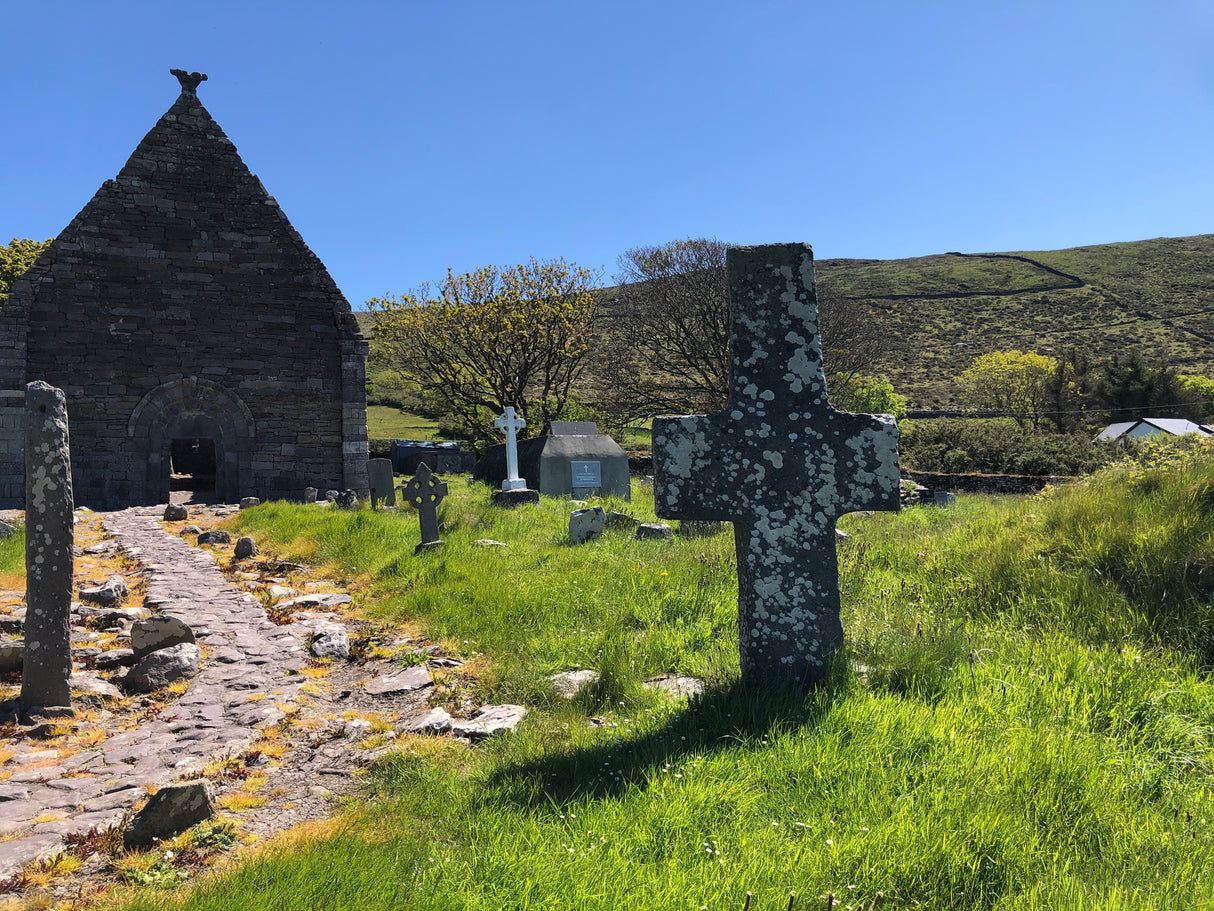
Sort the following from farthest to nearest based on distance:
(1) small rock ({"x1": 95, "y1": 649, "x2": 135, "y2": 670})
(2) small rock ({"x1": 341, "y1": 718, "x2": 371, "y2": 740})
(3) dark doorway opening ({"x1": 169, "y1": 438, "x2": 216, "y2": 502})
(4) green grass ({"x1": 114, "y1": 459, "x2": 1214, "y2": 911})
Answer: (3) dark doorway opening ({"x1": 169, "y1": 438, "x2": 216, "y2": 502}) → (1) small rock ({"x1": 95, "y1": 649, "x2": 135, "y2": 670}) → (2) small rock ({"x1": 341, "y1": 718, "x2": 371, "y2": 740}) → (4) green grass ({"x1": 114, "y1": 459, "x2": 1214, "y2": 911})

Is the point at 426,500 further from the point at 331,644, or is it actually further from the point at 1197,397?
the point at 1197,397

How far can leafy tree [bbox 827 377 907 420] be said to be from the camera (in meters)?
24.8

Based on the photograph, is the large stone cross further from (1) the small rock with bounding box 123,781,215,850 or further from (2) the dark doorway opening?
(2) the dark doorway opening

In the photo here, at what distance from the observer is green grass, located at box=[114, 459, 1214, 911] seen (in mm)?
2188

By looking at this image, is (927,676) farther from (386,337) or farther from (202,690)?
(386,337)

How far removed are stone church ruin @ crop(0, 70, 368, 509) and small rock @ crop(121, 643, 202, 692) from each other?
1217 cm

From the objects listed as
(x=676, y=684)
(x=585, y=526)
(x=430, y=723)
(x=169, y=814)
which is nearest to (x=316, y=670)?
(x=430, y=723)

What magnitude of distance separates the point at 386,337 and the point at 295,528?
18.7 metres

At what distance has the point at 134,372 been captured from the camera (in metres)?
16.0

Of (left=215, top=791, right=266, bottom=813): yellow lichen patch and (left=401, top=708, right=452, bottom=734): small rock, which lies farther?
(left=401, top=708, right=452, bottom=734): small rock

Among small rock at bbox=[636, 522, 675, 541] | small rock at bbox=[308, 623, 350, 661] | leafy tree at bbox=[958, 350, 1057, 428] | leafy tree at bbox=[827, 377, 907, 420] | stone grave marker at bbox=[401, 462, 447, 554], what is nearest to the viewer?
small rock at bbox=[308, 623, 350, 661]

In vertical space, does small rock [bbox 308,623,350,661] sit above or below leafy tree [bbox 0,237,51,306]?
below

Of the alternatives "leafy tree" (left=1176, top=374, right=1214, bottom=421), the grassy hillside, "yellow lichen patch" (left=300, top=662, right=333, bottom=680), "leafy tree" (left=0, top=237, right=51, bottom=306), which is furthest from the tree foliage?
"leafy tree" (left=0, top=237, right=51, bottom=306)

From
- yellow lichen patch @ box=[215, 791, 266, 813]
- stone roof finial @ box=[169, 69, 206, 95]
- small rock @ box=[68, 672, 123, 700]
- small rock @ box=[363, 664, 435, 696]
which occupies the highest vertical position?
stone roof finial @ box=[169, 69, 206, 95]
